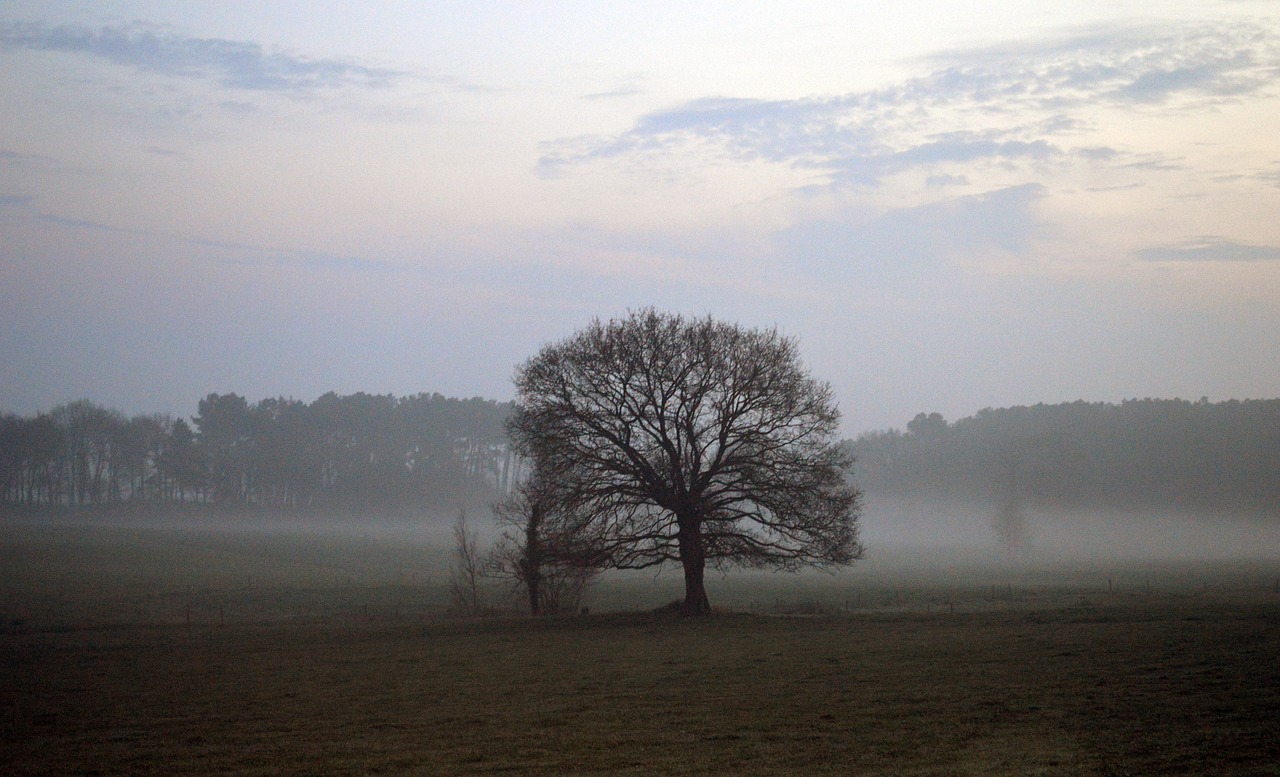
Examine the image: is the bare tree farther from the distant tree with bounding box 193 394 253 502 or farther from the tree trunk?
the distant tree with bounding box 193 394 253 502

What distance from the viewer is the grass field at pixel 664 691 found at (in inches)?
539

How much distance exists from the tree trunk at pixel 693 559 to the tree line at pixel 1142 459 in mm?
96987

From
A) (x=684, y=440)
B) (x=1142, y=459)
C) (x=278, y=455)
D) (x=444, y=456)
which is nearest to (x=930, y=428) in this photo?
(x=1142, y=459)

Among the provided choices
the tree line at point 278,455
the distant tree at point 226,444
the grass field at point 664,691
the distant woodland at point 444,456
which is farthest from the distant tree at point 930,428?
the grass field at point 664,691

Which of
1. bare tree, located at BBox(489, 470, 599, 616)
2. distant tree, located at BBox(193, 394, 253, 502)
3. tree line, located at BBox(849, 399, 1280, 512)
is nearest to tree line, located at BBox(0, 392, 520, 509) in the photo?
distant tree, located at BBox(193, 394, 253, 502)

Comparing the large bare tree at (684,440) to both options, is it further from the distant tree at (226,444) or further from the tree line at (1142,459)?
the distant tree at (226,444)

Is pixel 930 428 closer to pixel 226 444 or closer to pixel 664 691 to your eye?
pixel 226 444

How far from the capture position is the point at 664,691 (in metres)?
19.4

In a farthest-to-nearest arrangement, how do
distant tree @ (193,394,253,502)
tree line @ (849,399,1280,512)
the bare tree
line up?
distant tree @ (193,394,253,502), tree line @ (849,399,1280,512), the bare tree

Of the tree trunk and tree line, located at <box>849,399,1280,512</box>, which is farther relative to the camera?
tree line, located at <box>849,399,1280,512</box>

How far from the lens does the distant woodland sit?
5640 inches

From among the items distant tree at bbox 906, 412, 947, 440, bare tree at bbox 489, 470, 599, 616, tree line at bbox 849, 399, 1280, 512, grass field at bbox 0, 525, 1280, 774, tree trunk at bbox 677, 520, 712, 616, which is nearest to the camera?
grass field at bbox 0, 525, 1280, 774

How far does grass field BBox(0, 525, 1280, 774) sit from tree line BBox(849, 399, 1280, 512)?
101254mm

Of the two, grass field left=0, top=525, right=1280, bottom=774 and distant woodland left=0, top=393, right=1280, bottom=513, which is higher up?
distant woodland left=0, top=393, right=1280, bottom=513
